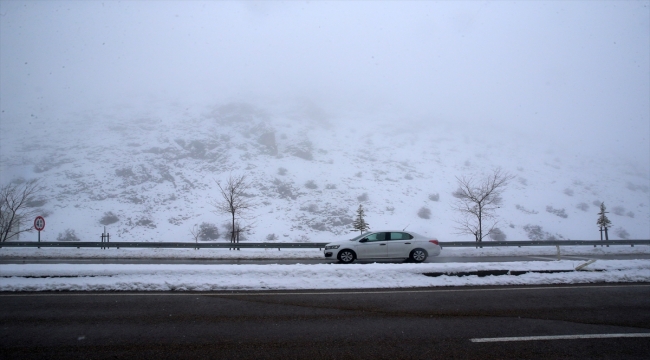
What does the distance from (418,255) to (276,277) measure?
7351mm

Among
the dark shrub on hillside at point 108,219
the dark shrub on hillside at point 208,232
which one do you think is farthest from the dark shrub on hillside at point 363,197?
the dark shrub on hillside at point 108,219

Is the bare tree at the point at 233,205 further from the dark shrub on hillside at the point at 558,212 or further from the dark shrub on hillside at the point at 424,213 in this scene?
the dark shrub on hillside at the point at 558,212

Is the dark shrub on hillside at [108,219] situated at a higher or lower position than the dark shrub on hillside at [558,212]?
higher

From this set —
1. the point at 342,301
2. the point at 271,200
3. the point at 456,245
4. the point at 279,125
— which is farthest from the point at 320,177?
the point at 342,301

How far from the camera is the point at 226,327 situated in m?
6.21

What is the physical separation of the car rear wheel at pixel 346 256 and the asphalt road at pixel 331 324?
647 cm

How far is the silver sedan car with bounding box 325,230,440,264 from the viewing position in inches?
607

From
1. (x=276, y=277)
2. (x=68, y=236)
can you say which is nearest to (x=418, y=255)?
(x=276, y=277)

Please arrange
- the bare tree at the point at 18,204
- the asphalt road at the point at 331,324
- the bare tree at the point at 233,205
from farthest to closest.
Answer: the bare tree at the point at 18,204
the bare tree at the point at 233,205
the asphalt road at the point at 331,324

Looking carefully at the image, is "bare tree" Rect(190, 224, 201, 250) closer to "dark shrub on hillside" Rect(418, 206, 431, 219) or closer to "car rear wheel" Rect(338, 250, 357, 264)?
"car rear wheel" Rect(338, 250, 357, 264)

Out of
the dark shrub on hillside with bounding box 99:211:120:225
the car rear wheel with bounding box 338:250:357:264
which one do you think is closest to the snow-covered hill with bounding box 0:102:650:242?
the dark shrub on hillside with bounding box 99:211:120:225

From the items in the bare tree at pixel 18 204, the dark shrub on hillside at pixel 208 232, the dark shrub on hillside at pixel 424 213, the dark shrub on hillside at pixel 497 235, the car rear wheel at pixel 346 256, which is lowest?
the dark shrub on hillside at pixel 497 235

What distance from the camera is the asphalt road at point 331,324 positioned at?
5066 mm

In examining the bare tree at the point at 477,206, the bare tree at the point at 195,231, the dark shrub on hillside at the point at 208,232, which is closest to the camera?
the bare tree at the point at 477,206
